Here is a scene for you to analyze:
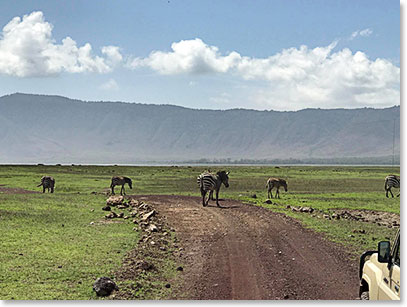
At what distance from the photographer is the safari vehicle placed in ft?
20.7

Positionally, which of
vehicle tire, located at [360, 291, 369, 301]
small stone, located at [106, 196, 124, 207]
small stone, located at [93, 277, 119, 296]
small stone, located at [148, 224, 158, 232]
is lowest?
small stone, located at [93, 277, 119, 296]

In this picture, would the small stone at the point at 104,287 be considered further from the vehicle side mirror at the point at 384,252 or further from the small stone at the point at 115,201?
the small stone at the point at 115,201

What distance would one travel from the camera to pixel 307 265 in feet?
42.8

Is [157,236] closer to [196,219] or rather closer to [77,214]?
[196,219]

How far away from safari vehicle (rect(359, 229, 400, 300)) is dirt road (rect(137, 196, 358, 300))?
300cm

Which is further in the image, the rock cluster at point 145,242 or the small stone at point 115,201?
the small stone at point 115,201

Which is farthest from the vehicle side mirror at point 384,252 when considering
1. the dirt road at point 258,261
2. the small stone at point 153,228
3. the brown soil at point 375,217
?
the brown soil at point 375,217

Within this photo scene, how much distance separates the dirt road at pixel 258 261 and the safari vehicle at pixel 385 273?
9.84 ft

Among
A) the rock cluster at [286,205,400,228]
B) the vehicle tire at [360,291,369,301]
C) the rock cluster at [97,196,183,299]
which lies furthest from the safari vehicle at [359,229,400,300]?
the rock cluster at [286,205,400,228]

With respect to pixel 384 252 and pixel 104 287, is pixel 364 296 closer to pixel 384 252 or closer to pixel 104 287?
pixel 384 252

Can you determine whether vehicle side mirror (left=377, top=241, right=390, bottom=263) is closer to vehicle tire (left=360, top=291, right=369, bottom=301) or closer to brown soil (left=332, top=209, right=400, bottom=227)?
vehicle tire (left=360, top=291, right=369, bottom=301)

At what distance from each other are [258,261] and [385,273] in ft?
23.1

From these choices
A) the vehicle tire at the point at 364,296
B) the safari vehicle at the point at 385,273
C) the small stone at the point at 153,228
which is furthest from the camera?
the small stone at the point at 153,228

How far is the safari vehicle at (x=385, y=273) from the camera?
6316 millimetres
